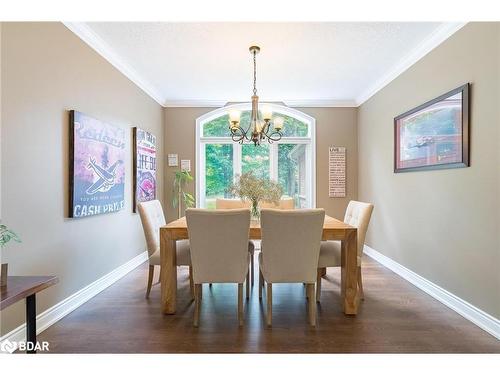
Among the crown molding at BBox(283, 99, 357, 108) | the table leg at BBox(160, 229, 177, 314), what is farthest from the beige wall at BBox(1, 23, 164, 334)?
the crown molding at BBox(283, 99, 357, 108)

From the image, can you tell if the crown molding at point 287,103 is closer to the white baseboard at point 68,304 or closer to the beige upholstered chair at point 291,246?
the white baseboard at point 68,304

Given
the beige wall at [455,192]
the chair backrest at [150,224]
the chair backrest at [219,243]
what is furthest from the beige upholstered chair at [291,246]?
the beige wall at [455,192]

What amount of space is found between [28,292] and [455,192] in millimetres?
3164

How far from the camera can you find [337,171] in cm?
482

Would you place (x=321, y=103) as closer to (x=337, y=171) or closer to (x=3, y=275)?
(x=337, y=171)

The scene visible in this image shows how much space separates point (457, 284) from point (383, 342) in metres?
1.04

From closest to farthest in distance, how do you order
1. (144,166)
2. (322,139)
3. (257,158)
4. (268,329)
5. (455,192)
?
(268,329) < (455,192) < (144,166) < (322,139) < (257,158)

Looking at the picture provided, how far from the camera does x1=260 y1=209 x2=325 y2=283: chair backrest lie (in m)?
2.07

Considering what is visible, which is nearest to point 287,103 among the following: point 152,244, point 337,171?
point 337,171

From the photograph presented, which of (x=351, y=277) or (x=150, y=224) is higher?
(x=150, y=224)

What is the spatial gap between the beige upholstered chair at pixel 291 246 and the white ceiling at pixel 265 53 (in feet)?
5.64

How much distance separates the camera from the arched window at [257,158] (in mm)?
4895

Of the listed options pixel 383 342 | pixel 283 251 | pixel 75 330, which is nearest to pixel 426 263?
pixel 383 342

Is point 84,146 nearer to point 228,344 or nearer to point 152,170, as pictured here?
point 152,170
